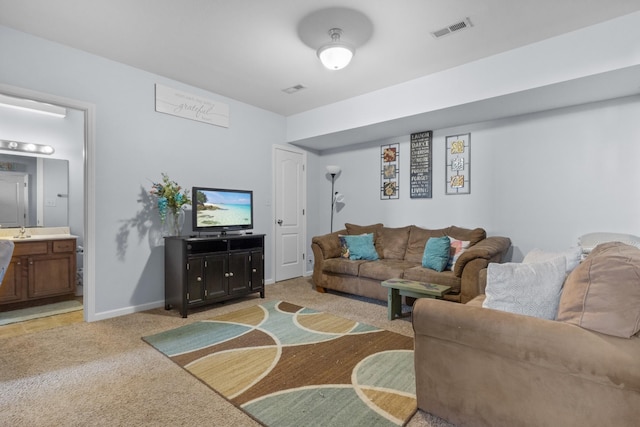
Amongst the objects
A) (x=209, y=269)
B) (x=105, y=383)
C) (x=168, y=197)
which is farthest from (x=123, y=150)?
(x=105, y=383)

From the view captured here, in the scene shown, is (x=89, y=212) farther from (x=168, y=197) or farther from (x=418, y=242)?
(x=418, y=242)

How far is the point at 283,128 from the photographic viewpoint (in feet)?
16.9

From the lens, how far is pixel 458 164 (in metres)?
4.24

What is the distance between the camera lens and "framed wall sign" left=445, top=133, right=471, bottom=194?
13.7ft

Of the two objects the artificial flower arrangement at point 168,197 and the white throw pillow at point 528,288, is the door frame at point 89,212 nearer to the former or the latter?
the artificial flower arrangement at point 168,197

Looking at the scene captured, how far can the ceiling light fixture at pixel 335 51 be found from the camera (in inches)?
106

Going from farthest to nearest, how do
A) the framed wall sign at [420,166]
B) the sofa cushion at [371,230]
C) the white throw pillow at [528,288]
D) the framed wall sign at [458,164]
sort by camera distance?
1. the sofa cushion at [371,230]
2. the framed wall sign at [420,166]
3. the framed wall sign at [458,164]
4. the white throw pillow at [528,288]

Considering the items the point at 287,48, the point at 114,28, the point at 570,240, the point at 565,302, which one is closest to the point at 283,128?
the point at 287,48

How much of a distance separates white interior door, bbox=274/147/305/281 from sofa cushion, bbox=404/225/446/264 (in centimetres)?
186

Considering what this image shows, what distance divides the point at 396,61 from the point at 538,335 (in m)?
2.82

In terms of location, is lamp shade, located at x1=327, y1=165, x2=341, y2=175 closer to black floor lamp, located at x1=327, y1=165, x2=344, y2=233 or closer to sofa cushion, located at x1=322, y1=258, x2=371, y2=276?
black floor lamp, located at x1=327, y1=165, x2=344, y2=233

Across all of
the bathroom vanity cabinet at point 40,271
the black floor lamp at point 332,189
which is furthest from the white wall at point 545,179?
the bathroom vanity cabinet at point 40,271

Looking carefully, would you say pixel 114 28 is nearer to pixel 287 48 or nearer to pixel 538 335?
pixel 287 48

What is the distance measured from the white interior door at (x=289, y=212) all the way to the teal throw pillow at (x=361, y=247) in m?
1.17
